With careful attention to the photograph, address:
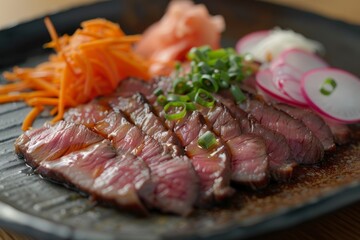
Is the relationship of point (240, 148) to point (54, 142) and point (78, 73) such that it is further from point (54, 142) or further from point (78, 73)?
point (78, 73)

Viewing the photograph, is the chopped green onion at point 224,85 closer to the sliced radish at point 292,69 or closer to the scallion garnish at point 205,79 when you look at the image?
the scallion garnish at point 205,79

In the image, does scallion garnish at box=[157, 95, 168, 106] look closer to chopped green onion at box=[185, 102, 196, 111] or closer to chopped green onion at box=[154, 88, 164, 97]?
chopped green onion at box=[154, 88, 164, 97]

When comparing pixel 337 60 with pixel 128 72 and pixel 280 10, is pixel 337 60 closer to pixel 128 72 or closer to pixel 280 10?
pixel 280 10

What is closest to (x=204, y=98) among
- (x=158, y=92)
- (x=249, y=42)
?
(x=158, y=92)

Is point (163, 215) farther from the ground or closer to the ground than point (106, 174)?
closer to the ground

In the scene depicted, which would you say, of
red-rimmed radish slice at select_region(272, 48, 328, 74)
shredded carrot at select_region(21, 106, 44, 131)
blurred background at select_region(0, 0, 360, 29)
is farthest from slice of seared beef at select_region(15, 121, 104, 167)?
blurred background at select_region(0, 0, 360, 29)

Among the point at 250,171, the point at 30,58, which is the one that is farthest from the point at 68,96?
the point at 250,171
